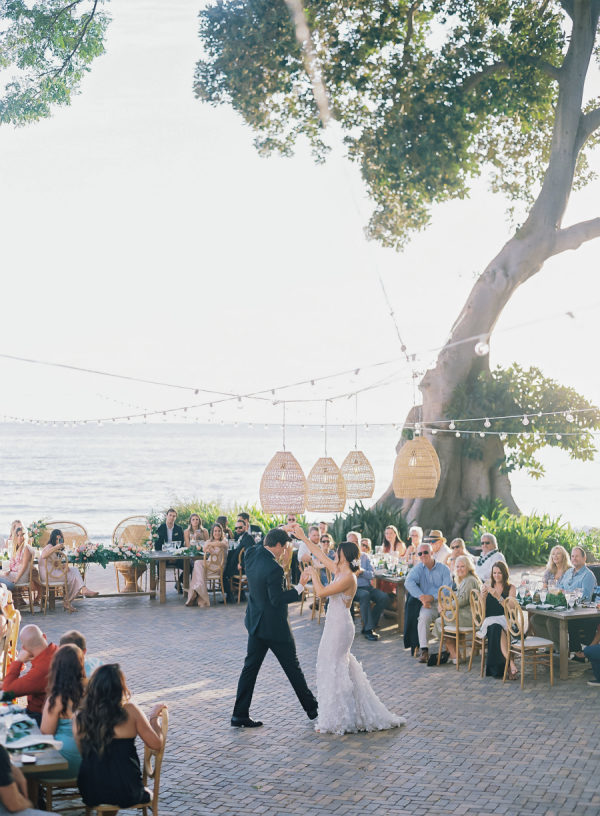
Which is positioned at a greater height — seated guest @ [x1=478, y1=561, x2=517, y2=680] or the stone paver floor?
seated guest @ [x1=478, y1=561, x2=517, y2=680]

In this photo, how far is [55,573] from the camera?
13.9 m

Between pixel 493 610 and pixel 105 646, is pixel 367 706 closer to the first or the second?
pixel 493 610

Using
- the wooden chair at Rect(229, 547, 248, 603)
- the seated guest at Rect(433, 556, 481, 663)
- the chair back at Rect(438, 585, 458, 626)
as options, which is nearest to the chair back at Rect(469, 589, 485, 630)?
the seated guest at Rect(433, 556, 481, 663)

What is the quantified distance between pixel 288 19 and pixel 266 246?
40.2 m

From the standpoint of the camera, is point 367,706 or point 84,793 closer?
point 84,793

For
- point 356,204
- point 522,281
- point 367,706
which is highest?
point 356,204

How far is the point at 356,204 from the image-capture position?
1767 cm

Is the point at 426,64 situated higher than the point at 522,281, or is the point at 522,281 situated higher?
the point at 426,64

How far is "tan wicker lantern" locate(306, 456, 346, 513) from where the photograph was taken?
504 inches

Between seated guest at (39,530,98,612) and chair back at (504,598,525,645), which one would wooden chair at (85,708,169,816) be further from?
seated guest at (39,530,98,612)

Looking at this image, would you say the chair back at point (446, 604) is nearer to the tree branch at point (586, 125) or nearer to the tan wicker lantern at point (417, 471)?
the tan wicker lantern at point (417, 471)

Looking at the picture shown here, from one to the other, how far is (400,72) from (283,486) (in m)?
7.89

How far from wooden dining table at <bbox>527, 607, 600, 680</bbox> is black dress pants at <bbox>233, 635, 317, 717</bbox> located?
3.00m

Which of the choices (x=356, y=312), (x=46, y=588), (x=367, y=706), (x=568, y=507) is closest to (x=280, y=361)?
(x=356, y=312)
